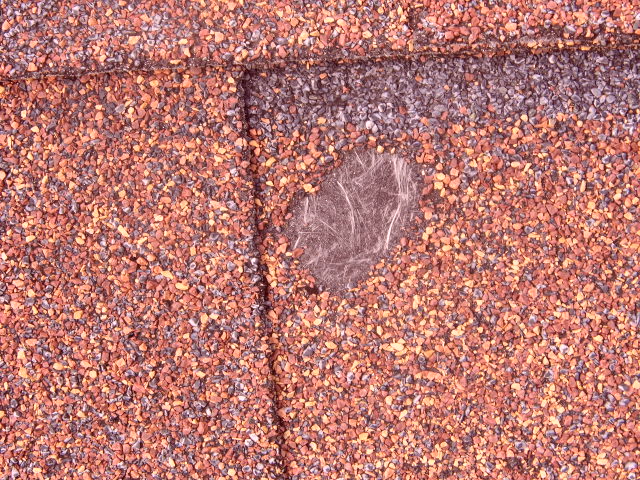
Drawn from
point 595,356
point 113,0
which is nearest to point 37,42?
point 113,0

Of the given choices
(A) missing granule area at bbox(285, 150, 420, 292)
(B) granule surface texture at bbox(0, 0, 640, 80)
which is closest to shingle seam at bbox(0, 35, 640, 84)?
(B) granule surface texture at bbox(0, 0, 640, 80)

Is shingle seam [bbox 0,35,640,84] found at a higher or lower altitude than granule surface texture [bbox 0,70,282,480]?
higher

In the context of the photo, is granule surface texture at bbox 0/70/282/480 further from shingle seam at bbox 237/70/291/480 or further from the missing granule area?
the missing granule area

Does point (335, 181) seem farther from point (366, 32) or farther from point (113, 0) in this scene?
point (113, 0)

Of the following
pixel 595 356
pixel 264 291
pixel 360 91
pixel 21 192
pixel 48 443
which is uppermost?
pixel 360 91

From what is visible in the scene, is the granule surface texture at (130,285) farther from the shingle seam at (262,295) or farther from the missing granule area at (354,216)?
the missing granule area at (354,216)
